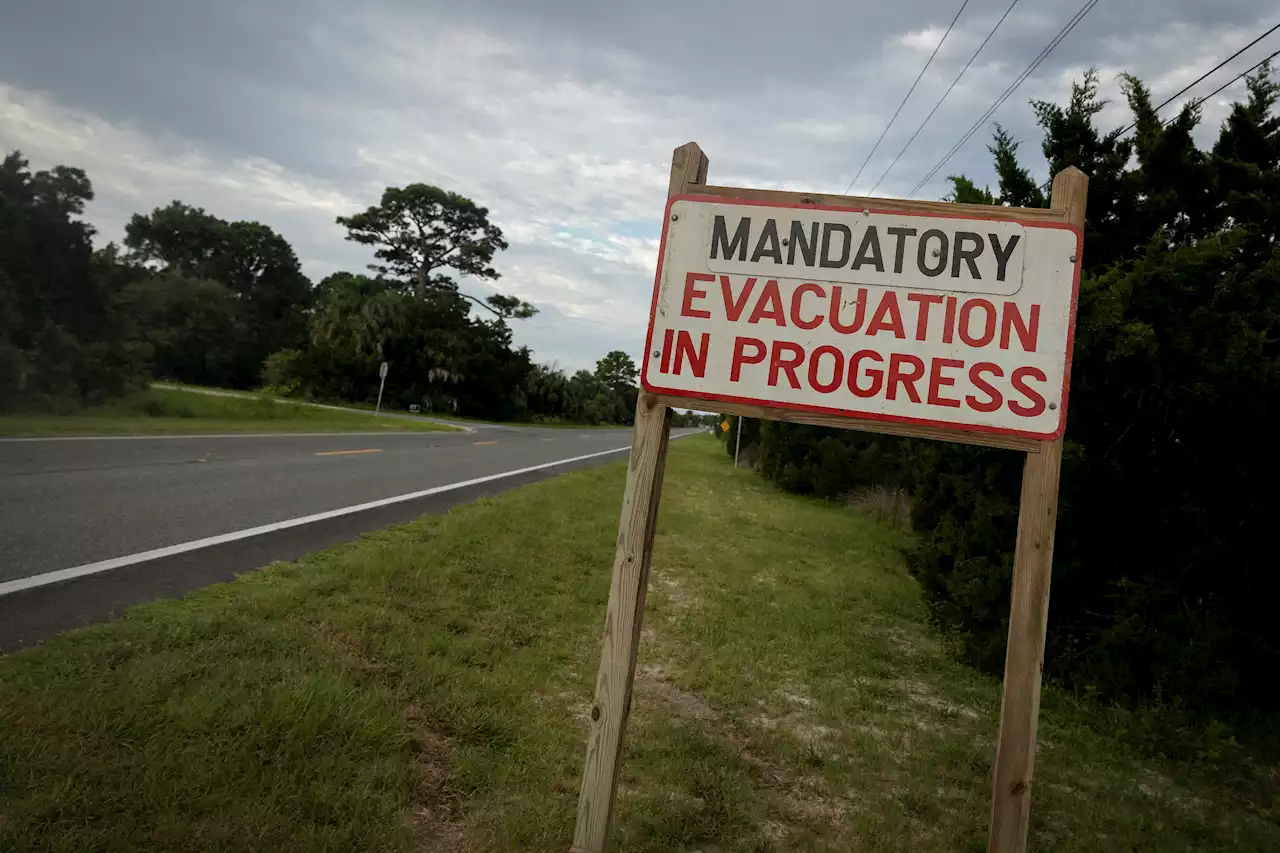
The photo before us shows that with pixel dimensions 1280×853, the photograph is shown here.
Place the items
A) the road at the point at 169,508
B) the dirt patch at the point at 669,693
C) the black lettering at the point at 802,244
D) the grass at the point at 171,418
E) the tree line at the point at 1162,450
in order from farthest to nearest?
1. the grass at the point at 171,418
2. the road at the point at 169,508
3. the tree line at the point at 1162,450
4. the dirt patch at the point at 669,693
5. the black lettering at the point at 802,244

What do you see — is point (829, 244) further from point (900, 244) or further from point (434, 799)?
point (434, 799)

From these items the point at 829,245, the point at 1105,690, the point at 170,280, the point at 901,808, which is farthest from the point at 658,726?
the point at 170,280

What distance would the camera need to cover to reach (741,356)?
8.22ft

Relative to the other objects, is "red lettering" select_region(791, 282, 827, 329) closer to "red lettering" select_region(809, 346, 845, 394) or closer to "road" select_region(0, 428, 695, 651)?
"red lettering" select_region(809, 346, 845, 394)

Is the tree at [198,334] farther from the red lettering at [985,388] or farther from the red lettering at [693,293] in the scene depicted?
the red lettering at [985,388]

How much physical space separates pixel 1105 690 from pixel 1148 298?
7.36ft

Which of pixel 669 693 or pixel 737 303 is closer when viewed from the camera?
pixel 737 303

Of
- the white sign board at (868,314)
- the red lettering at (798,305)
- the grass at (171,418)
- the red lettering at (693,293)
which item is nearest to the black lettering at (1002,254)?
the white sign board at (868,314)

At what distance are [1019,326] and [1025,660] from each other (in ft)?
3.20

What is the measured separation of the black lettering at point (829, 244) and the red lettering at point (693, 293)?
36cm

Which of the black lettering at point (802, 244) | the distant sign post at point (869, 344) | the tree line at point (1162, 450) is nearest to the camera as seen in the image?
the distant sign post at point (869, 344)

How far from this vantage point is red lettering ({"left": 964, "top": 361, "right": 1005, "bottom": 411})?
2322 mm

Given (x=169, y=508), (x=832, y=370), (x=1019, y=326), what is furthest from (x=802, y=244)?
(x=169, y=508)

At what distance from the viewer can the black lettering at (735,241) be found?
2549 mm
